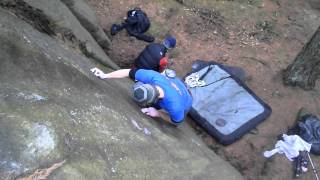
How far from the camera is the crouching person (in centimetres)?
577

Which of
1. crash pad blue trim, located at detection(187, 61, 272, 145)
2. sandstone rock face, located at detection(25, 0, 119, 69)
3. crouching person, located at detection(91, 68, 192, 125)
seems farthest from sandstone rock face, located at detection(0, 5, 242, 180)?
crash pad blue trim, located at detection(187, 61, 272, 145)

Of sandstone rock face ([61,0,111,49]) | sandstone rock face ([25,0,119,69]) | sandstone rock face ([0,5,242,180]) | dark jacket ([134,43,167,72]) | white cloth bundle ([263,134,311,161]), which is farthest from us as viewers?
sandstone rock face ([61,0,111,49])

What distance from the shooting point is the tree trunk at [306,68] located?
9.03m

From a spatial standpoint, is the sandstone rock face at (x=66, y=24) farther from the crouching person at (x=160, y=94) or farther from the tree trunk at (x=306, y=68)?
the tree trunk at (x=306, y=68)

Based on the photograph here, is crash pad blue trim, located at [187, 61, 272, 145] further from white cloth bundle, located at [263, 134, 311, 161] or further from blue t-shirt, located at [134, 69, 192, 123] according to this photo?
blue t-shirt, located at [134, 69, 192, 123]

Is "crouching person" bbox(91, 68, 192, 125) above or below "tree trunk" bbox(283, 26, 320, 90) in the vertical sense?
above

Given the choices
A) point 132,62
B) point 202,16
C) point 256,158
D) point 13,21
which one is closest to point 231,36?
point 202,16

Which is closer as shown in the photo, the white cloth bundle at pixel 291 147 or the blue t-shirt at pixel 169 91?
the blue t-shirt at pixel 169 91

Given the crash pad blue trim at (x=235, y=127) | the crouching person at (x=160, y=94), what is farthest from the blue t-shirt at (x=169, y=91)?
the crash pad blue trim at (x=235, y=127)

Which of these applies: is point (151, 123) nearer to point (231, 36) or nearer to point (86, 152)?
point (86, 152)

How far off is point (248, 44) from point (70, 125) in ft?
21.7

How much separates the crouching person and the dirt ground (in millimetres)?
2208

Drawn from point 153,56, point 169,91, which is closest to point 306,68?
point 153,56

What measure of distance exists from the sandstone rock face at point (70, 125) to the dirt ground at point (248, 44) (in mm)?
1988
